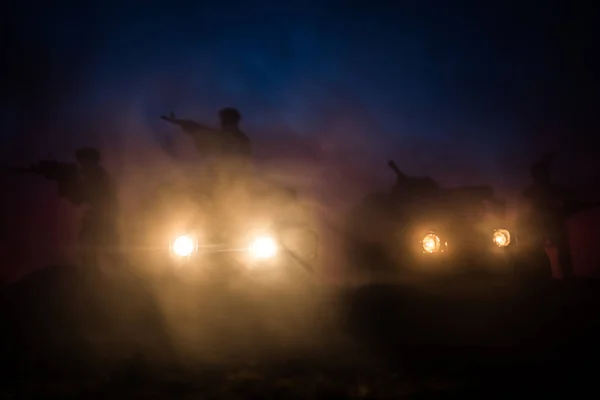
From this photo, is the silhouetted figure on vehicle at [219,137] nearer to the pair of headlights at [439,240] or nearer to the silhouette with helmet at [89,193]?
the silhouette with helmet at [89,193]

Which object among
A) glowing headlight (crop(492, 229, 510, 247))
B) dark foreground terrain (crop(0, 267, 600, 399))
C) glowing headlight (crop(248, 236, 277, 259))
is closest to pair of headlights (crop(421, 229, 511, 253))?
glowing headlight (crop(492, 229, 510, 247))

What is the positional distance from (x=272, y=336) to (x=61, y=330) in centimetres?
355

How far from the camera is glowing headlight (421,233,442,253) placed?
8727 millimetres

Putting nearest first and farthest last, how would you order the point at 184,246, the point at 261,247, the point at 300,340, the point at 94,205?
1. the point at 300,340
2. the point at 184,246
3. the point at 261,247
4. the point at 94,205

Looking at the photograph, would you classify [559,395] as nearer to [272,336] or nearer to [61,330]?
[272,336]

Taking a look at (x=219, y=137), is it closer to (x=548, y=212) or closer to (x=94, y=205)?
(x=94, y=205)

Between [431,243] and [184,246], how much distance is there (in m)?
4.86

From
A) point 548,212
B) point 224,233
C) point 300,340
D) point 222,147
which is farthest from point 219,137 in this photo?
point 548,212

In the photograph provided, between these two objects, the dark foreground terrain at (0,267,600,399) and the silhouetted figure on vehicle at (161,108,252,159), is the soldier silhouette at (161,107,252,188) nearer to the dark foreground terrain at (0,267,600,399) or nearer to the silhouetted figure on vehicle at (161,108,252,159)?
the silhouetted figure on vehicle at (161,108,252,159)

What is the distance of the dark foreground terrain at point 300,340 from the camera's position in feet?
15.8

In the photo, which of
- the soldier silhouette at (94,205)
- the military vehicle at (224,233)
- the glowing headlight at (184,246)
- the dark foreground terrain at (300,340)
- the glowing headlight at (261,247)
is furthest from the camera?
the soldier silhouette at (94,205)

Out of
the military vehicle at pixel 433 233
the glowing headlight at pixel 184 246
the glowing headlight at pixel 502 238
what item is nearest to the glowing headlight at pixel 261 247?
the glowing headlight at pixel 184 246

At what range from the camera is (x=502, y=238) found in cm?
869

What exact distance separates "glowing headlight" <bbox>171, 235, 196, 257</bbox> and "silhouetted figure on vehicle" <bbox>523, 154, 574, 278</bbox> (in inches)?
286
